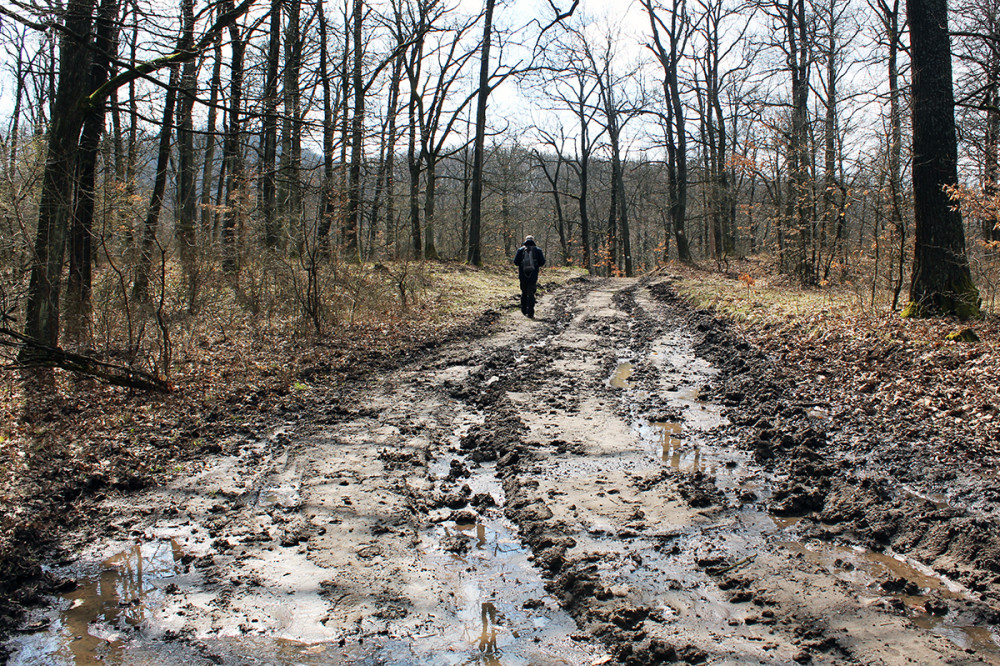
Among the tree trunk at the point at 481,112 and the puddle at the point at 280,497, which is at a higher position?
the tree trunk at the point at 481,112

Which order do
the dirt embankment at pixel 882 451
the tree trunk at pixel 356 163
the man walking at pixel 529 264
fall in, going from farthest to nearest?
1. the man walking at pixel 529 264
2. the tree trunk at pixel 356 163
3. the dirt embankment at pixel 882 451

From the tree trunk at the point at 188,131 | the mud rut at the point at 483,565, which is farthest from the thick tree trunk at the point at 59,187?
the mud rut at the point at 483,565

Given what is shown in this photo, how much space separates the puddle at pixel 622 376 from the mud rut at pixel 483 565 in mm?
1688

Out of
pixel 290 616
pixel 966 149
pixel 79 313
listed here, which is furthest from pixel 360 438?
pixel 966 149

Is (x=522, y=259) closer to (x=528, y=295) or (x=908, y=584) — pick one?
(x=528, y=295)

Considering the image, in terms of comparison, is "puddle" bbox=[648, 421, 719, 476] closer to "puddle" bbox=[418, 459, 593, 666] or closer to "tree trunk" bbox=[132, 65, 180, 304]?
"puddle" bbox=[418, 459, 593, 666]

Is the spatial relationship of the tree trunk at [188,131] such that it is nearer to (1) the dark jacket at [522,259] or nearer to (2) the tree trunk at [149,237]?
(2) the tree trunk at [149,237]

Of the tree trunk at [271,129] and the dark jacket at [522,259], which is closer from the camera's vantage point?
the tree trunk at [271,129]

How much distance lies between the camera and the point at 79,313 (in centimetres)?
872

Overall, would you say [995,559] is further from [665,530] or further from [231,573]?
[231,573]

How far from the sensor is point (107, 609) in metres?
3.29

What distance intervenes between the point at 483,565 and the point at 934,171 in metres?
8.84

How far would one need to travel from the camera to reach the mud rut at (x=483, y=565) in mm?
2939

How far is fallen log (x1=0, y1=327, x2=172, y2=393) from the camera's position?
6000mm
